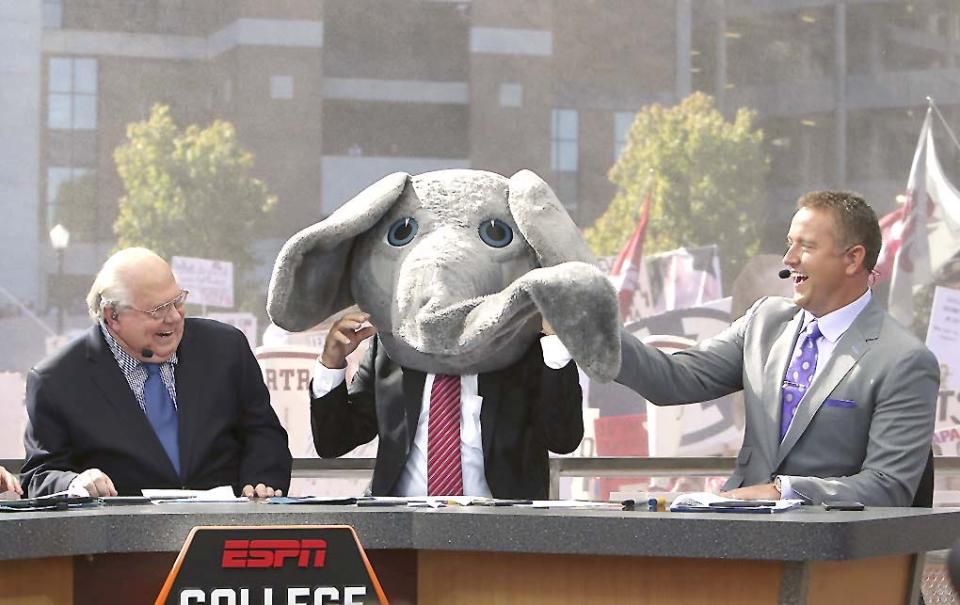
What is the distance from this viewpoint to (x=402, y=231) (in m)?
3.21

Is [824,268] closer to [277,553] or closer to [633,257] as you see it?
[277,553]

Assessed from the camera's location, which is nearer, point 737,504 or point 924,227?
point 737,504

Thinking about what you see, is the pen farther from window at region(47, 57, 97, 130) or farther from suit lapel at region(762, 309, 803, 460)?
window at region(47, 57, 97, 130)

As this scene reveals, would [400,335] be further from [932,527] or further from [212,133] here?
[212,133]

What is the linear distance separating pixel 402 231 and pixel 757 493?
3.04 ft

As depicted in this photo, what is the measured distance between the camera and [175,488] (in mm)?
3191

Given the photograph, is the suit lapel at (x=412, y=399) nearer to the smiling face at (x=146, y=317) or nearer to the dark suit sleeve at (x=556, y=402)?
the dark suit sleeve at (x=556, y=402)

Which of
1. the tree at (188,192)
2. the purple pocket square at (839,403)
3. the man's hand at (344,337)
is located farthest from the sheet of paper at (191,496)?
the tree at (188,192)

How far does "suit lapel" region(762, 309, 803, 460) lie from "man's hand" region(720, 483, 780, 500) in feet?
0.65

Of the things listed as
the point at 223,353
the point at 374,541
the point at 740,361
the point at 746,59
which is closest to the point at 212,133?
the point at 746,59

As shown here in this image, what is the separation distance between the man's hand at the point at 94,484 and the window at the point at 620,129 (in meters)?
4.19

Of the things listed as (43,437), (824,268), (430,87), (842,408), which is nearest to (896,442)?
(842,408)

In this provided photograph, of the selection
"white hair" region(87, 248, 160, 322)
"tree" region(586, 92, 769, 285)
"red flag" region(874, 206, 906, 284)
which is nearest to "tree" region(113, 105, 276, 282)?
"tree" region(586, 92, 769, 285)

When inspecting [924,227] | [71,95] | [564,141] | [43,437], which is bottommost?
[43,437]
